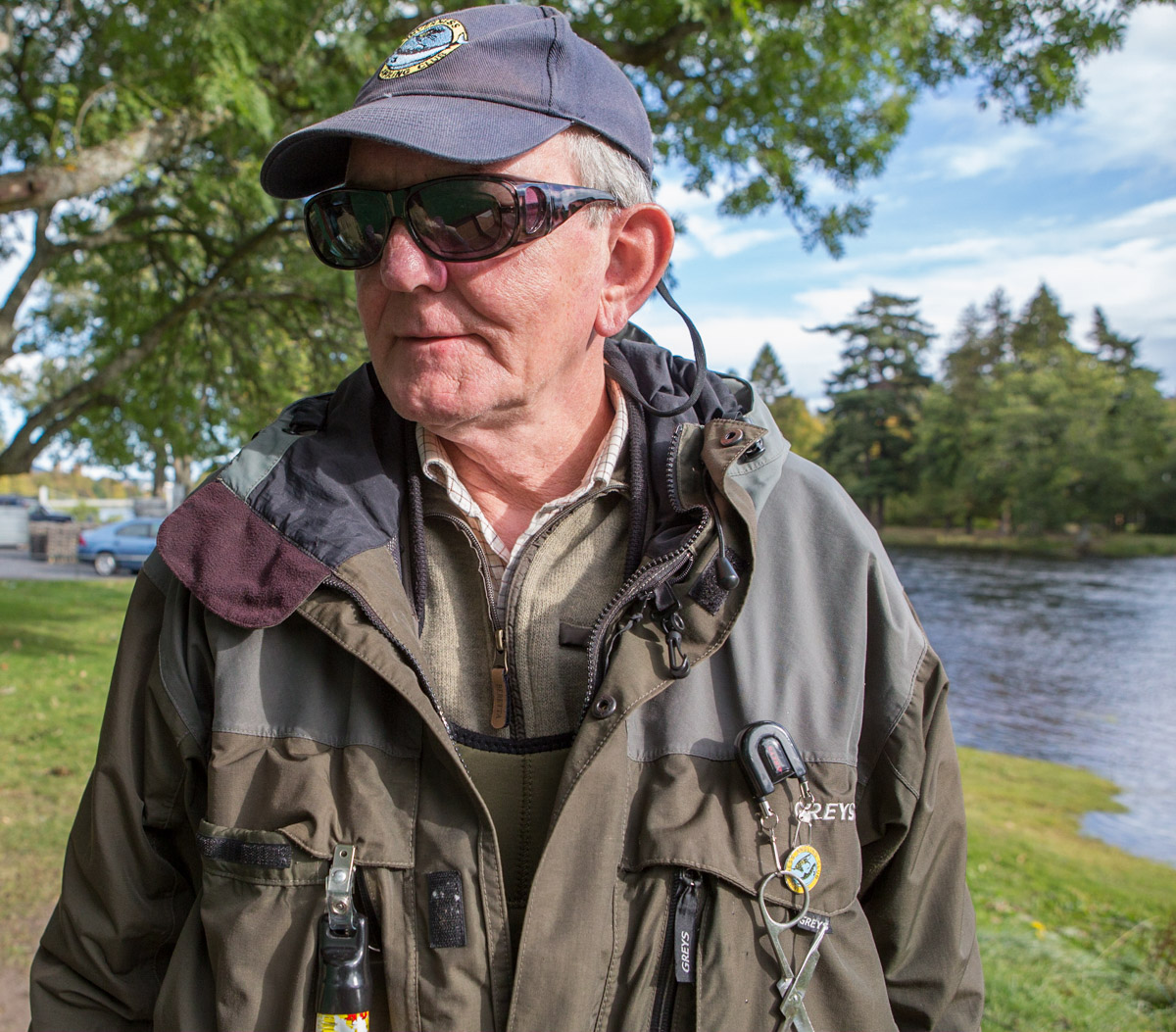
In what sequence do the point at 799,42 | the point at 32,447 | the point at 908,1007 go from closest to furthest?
1. the point at 908,1007
2. the point at 799,42
3. the point at 32,447

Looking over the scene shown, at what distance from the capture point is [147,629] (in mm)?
1679

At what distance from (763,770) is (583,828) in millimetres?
314

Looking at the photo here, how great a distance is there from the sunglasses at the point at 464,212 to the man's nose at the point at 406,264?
0.01 m

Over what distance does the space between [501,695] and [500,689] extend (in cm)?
1

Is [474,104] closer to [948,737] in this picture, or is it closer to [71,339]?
[948,737]

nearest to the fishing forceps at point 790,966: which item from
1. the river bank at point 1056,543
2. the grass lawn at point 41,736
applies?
the grass lawn at point 41,736

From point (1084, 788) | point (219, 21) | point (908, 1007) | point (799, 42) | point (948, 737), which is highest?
point (799, 42)

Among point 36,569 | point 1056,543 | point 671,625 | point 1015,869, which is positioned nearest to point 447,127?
point 671,625

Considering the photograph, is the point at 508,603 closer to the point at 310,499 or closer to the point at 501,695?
the point at 501,695

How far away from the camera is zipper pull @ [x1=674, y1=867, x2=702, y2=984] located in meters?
1.50

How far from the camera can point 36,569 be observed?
23.8 m

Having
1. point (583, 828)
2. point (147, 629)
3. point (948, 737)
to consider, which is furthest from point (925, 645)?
point (147, 629)

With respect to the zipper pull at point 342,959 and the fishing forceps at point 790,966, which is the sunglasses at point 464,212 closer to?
the zipper pull at point 342,959

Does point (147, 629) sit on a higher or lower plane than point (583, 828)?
higher
